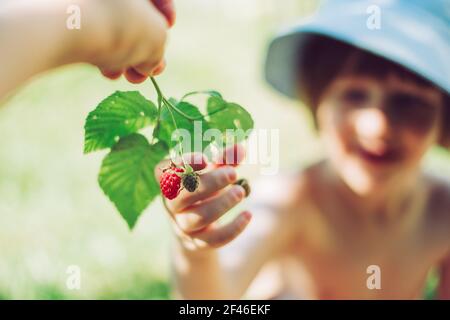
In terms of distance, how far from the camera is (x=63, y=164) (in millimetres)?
1617

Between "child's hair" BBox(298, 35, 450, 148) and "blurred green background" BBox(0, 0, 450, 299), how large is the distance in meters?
0.23

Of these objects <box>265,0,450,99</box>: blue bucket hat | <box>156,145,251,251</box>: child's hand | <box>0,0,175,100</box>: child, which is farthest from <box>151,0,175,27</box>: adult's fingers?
<box>265,0,450,99</box>: blue bucket hat

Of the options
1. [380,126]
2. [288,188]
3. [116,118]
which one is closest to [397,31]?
[380,126]

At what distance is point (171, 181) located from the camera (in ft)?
1.72

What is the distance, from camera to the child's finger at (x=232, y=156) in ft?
1.87

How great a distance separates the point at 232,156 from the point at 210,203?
1.9 inches

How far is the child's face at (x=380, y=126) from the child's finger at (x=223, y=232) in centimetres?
51

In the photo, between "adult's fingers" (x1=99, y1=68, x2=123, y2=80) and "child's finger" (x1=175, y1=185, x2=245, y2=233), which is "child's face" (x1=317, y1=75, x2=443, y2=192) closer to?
"child's finger" (x1=175, y1=185, x2=245, y2=233)

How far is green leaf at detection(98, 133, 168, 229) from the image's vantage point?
0.53 metres

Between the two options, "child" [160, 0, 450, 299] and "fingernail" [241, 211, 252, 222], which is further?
"child" [160, 0, 450, 299]

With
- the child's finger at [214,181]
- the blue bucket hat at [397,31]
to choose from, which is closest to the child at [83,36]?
the child's finger at [214,181]

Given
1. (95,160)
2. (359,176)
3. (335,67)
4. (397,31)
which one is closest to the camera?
(397,31)

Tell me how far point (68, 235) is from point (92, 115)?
3.14 feet

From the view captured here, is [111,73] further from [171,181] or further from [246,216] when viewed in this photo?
[246,216]
